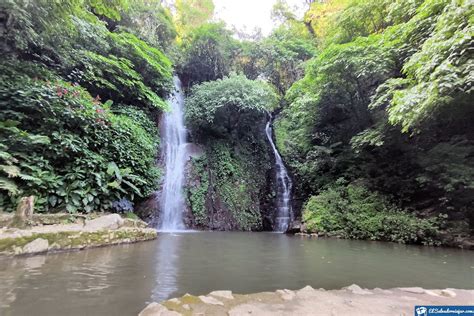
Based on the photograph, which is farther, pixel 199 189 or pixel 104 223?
pixel 199 189

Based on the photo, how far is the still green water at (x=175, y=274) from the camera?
256 centimetres

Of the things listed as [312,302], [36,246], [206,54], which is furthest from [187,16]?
[312,302]

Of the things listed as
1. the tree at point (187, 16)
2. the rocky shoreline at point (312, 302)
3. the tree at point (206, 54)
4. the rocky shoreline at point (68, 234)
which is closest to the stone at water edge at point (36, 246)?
the rocky shoreline at point (68, 234)

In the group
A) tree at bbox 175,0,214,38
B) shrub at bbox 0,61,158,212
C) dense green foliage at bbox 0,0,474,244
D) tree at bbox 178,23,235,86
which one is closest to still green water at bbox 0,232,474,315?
shrub at bbox 0,61,158,212

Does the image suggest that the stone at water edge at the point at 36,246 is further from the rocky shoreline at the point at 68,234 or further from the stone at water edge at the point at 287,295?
the stone at water edge at the point at 287,295

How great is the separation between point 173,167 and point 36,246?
27.7 ft

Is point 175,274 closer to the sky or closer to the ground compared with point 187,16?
closer to the ground

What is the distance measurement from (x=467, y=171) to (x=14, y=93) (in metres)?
12.2

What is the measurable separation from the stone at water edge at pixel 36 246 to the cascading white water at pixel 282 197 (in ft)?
32.0

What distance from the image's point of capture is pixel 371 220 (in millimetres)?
9094

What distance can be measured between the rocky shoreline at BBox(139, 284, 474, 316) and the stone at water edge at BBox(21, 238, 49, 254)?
363cm

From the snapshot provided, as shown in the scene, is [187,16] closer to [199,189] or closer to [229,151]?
[229,151]

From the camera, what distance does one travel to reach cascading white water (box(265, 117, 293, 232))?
1285 cm

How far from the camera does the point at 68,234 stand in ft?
17.3
